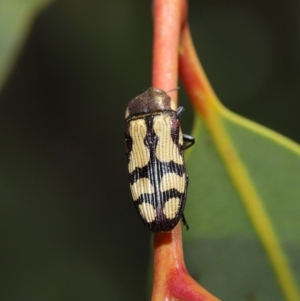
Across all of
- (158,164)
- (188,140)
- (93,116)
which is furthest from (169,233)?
(93,116)

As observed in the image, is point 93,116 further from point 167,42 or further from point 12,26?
point 167,42

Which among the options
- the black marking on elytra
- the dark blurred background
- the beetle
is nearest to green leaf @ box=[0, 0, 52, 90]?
the beetle

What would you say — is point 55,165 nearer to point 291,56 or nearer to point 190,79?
point 291,56

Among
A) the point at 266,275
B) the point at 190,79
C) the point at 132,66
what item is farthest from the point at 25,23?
the point at 132,66

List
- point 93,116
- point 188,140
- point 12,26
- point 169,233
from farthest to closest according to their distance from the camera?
point 93,116 < point 12,26 < point 188,140 < point 169,233

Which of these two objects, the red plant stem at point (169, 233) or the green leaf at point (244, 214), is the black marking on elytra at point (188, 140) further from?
the red plant stem at point (169, 233)

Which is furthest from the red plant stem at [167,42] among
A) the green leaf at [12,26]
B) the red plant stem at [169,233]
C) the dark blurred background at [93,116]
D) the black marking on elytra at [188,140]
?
the dark blurred background at [93,116]
